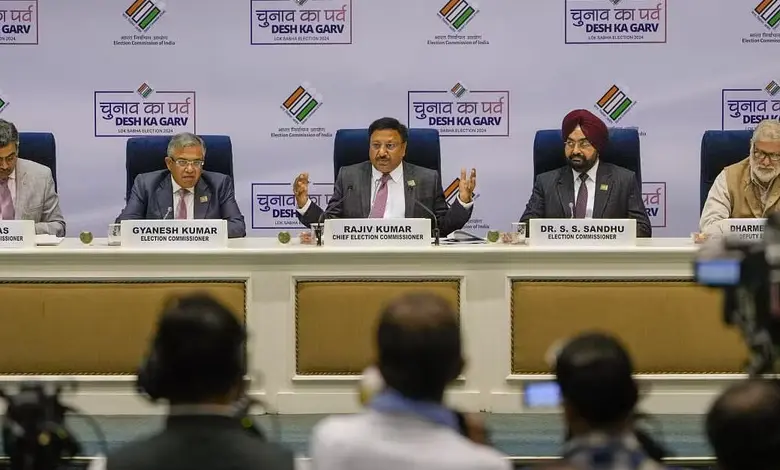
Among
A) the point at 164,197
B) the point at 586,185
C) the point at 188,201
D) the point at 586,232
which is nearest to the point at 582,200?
the point at 586,185

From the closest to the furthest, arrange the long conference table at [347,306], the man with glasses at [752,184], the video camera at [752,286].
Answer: the video camera at [752,286], the long conference table at [347,306], the man with glasses at [752,184]

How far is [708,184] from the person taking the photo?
5.70m

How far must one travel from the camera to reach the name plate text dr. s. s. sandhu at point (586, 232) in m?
4.55

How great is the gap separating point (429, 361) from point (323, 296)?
276 cm

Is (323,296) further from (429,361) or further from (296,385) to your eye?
(429,361)

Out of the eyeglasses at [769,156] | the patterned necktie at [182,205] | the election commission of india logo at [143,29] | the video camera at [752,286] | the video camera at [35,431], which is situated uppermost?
the election commission of india logo at [143,29]

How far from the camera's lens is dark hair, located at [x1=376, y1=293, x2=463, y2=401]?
179 centimetres

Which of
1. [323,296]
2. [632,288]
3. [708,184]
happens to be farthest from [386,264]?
[708,184]

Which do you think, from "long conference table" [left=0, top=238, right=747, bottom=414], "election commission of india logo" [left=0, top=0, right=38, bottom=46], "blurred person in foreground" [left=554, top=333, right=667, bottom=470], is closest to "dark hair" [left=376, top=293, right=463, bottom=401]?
"blurred person in foreground" [left=554, top=333, right=667, bottom=470]

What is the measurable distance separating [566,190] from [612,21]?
1.76 meters

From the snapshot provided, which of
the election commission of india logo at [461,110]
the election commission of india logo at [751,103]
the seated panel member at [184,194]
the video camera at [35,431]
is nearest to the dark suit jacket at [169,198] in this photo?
the seated panel member at [184,194]

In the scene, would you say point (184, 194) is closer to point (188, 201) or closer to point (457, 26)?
point (188, 201)

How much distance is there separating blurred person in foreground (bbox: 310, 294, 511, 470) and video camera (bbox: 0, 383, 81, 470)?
704 mm

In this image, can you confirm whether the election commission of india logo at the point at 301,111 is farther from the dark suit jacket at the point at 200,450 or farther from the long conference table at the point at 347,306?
the dark suit jacket at the point at 200,450
